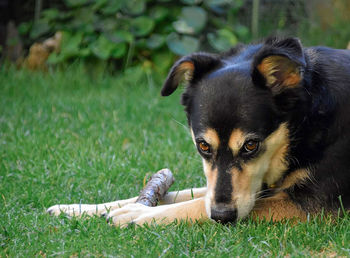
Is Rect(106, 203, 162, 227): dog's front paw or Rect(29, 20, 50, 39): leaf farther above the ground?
Rect(106, 203, 162, 227): dog's front paw

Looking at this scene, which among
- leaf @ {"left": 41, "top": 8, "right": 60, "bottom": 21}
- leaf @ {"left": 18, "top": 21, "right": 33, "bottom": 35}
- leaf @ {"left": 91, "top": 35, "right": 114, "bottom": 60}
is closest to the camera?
leaf @ {"left": 91, "top": 35, "right": 114, "bottom": 60}

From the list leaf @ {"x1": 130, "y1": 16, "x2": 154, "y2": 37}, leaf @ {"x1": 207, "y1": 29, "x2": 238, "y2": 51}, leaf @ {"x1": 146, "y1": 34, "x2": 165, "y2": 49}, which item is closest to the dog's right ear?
leaf @ {"x1": 207, "y1": 29, "x2": 238, "y2": 51}

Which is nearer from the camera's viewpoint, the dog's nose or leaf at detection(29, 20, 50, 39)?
the dog's nose

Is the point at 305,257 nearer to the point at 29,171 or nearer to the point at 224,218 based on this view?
the point at 224,218

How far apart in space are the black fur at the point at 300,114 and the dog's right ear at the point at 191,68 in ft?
0.30

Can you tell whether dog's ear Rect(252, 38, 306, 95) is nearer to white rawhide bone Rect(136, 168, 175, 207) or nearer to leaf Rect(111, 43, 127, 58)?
white rawhide bone Rect(136, 168, 175, 207)

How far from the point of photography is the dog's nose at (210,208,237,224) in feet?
10.9

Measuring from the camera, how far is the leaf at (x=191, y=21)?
7679 mm

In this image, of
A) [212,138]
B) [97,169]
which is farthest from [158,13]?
[212,138]

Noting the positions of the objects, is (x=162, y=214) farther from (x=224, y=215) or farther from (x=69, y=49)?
(x=69, y=49)

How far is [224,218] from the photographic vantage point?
334 centimetres

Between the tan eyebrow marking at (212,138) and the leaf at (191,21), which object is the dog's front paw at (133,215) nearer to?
the tan eyebrow marking at (212,138)

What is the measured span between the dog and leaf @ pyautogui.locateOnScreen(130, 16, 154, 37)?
4.29 meters

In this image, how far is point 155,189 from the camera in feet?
13.0
